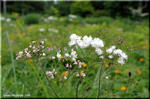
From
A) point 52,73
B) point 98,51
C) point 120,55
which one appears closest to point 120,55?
point 120,55

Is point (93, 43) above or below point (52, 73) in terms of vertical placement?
above

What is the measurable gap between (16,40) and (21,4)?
57.0 ft

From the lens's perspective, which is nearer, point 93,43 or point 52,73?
point 93,43

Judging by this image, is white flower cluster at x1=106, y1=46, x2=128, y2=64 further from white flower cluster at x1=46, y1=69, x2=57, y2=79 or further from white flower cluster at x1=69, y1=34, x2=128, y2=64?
white flower cluster at x1=46, y1=69, x2=57, y2=79

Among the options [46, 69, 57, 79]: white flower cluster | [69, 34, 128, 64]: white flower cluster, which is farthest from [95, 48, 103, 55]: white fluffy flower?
[46, 69, 57, 79]: white flower cluster

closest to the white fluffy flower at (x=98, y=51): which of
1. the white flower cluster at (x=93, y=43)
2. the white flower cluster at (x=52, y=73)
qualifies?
the white flower cluster at (x=93, y=43)

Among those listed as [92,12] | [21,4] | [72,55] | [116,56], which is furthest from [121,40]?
[21,4]

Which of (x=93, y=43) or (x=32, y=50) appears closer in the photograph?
(x=93, y=43)

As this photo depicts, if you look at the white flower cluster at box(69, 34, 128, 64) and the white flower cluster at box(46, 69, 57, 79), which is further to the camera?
the white flower cluster at box(46, 69, 57, 79)

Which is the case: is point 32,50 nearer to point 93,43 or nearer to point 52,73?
point 52,73

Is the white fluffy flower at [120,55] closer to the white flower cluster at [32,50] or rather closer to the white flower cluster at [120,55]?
the white flower cluster at [120,55]

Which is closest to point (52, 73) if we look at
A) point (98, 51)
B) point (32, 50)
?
point (32, 50)

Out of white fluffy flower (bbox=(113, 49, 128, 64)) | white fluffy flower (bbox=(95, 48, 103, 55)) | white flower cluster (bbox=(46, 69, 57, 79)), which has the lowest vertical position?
white flower cluster (bbox=(46, 69, 57, 79))

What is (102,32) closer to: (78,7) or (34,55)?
(34,55)
